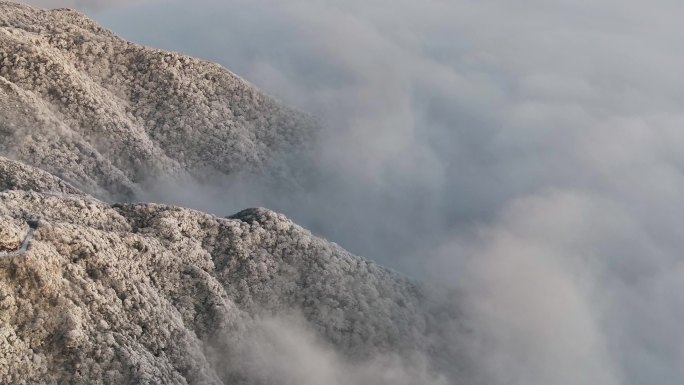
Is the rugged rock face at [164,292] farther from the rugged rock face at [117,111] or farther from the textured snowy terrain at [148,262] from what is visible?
the rugged rock face at [117,111]

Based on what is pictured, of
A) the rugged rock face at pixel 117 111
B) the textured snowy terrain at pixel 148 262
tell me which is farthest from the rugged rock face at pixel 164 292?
the rugged rock face at pixel 117 111

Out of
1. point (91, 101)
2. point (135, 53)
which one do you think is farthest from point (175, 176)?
point (135, 53)

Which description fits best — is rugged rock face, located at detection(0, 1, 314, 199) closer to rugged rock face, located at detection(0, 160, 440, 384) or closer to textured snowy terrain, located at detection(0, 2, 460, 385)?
textured snowy terrain, located at detection(0, 2, 460, 385)

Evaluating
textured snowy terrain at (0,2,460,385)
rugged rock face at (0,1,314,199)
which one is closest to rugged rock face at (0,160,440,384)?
textured snowy terrain at (0,2,460,385)

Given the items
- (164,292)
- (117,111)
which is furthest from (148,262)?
(117,111)

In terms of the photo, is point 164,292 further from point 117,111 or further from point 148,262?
point 117,111
